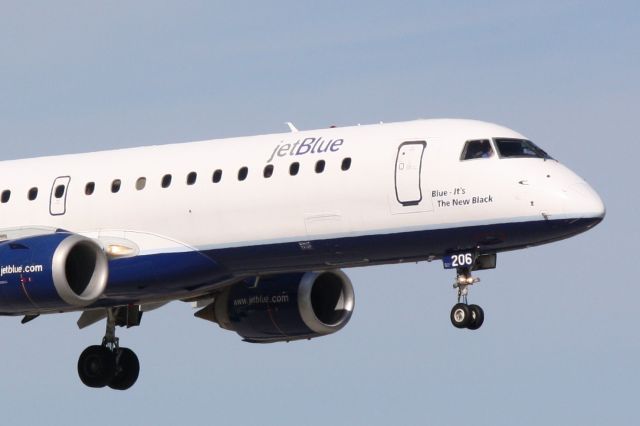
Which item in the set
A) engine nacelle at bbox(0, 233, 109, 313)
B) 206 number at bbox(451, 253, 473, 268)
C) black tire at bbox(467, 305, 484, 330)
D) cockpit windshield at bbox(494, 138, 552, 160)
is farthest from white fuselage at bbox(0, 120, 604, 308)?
black tire at bbox(467, 305, 484, 330)

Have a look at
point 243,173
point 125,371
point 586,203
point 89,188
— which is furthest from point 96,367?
point 586,203

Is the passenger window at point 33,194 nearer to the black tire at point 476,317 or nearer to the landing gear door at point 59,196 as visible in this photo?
the landing gear door at point 59,196

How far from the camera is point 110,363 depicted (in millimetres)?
60062

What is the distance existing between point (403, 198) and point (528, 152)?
9.57 ft

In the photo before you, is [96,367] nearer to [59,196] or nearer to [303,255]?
[59,196]

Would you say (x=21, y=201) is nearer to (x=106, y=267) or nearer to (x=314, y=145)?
(x=106, y=267)

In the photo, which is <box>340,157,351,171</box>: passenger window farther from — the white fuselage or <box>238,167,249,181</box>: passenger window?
<box>238,167,249,181</box>: passenger window

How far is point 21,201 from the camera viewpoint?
5772 cm

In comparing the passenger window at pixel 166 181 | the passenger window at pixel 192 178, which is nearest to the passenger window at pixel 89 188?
the passenger window at pixel 166 181

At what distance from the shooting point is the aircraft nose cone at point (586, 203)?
168 feet

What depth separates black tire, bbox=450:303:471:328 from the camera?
52.2 meters

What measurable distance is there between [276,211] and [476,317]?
17.0 ft

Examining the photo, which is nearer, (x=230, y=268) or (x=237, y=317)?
(x=230, y=268)

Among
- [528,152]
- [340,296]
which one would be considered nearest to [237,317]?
[340,296]
